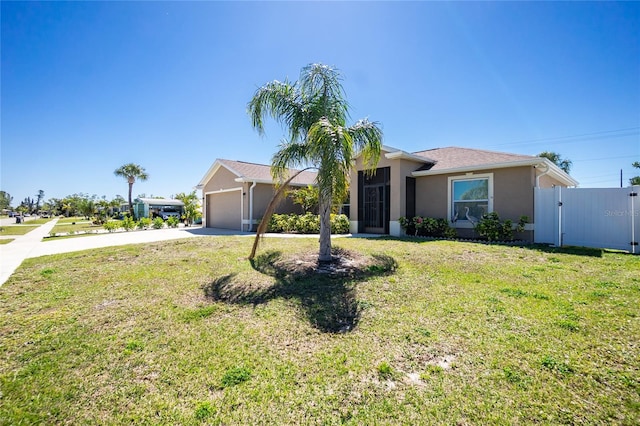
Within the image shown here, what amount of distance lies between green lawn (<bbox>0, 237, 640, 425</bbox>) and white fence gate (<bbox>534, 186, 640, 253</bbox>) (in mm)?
3905

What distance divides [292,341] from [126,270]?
596 centimetres

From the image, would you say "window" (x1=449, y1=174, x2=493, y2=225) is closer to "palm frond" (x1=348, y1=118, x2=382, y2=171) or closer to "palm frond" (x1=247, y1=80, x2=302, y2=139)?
"palm frond" (x1=348, y1=118, x2=382, y2=171)

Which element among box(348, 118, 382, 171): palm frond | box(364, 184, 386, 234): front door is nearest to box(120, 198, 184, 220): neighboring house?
box(364, 184, 386, 234): front door

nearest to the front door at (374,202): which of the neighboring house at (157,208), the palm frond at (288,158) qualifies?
the palm frond at (288,158)

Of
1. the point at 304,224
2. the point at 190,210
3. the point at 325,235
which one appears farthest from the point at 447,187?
the point at 190,210

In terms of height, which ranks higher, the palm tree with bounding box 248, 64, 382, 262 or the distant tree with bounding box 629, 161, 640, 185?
the distant tree with bounding box 629, 161, 640, 185

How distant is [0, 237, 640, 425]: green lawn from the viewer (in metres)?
2.40

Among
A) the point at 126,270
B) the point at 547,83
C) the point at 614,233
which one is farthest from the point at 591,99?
the point at 126,270

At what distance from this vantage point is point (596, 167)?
43.2m

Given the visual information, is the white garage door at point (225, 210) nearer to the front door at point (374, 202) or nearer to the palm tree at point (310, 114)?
the front door at point (374, 202)

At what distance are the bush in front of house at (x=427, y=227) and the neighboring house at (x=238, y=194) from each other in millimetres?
8002

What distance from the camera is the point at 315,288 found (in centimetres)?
567

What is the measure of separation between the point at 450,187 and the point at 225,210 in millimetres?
15390

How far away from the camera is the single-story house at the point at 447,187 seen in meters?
11.3
